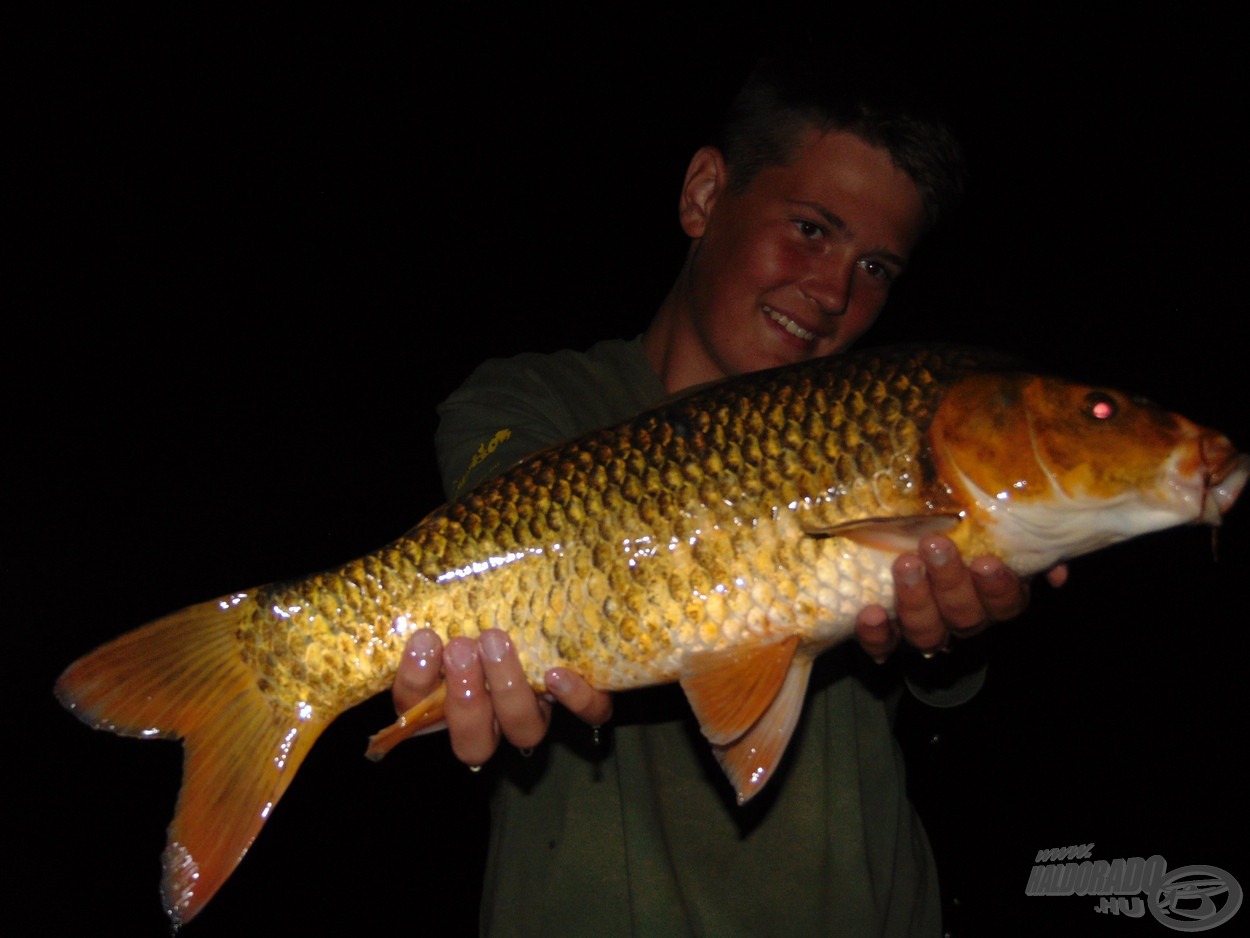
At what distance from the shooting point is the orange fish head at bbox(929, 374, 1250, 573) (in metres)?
1.05

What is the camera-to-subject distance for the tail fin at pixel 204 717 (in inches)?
43.4

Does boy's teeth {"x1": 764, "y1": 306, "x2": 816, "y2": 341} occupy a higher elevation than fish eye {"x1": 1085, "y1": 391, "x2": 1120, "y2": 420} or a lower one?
lower

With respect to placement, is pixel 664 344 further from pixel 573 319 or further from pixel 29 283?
pixel 573 319

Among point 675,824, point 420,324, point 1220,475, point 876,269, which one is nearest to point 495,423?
point 675,824

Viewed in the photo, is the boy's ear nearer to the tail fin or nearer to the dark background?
the tail fin

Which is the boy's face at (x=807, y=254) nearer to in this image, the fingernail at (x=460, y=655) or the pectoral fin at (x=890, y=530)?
the pectoral fin at (x=890, y=530)

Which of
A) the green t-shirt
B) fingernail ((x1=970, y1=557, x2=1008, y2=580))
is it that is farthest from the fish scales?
the green t-shirt

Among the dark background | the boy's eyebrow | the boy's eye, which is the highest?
the boy's eyebrow

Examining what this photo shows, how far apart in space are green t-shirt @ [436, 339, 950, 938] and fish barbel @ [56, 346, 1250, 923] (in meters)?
0.25

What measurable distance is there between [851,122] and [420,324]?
8.24 meters

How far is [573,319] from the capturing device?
9977 millimetres

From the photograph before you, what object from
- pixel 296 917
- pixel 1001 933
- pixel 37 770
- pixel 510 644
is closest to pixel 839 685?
pixel 510 644

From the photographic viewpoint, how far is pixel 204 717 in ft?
3.79

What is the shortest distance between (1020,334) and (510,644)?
8.11 metres
